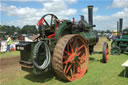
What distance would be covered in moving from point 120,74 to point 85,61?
1360 mm

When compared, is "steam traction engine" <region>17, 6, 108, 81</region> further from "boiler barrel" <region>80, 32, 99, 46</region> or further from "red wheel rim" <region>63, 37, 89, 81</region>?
"boiler barrel" <region>80, 32, 99, 46</region>

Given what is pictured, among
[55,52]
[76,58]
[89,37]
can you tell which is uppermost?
[89,37]

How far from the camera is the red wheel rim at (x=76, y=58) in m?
4.32

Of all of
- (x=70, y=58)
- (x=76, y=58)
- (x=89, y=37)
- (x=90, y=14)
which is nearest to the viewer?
(x=70, y=58)

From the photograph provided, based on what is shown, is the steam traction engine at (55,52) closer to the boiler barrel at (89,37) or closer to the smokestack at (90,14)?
the boiler barrel at (89,37)

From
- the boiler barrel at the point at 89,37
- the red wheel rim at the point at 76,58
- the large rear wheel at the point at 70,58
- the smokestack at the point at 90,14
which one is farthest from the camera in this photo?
the smokestack at the point at 90,14

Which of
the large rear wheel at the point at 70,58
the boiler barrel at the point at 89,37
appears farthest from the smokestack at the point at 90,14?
the large rear wheel at the point at 70,58

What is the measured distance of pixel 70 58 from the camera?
4164 millimetres

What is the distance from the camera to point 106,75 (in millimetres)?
4723

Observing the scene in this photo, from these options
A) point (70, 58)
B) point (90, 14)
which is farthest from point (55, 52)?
point (90, 14)

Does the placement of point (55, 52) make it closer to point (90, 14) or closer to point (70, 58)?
point (70, 58)

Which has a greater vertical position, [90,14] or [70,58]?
[90,14]

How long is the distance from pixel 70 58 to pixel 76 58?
27 centimetres

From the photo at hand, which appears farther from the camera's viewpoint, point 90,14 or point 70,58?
point 90,14
